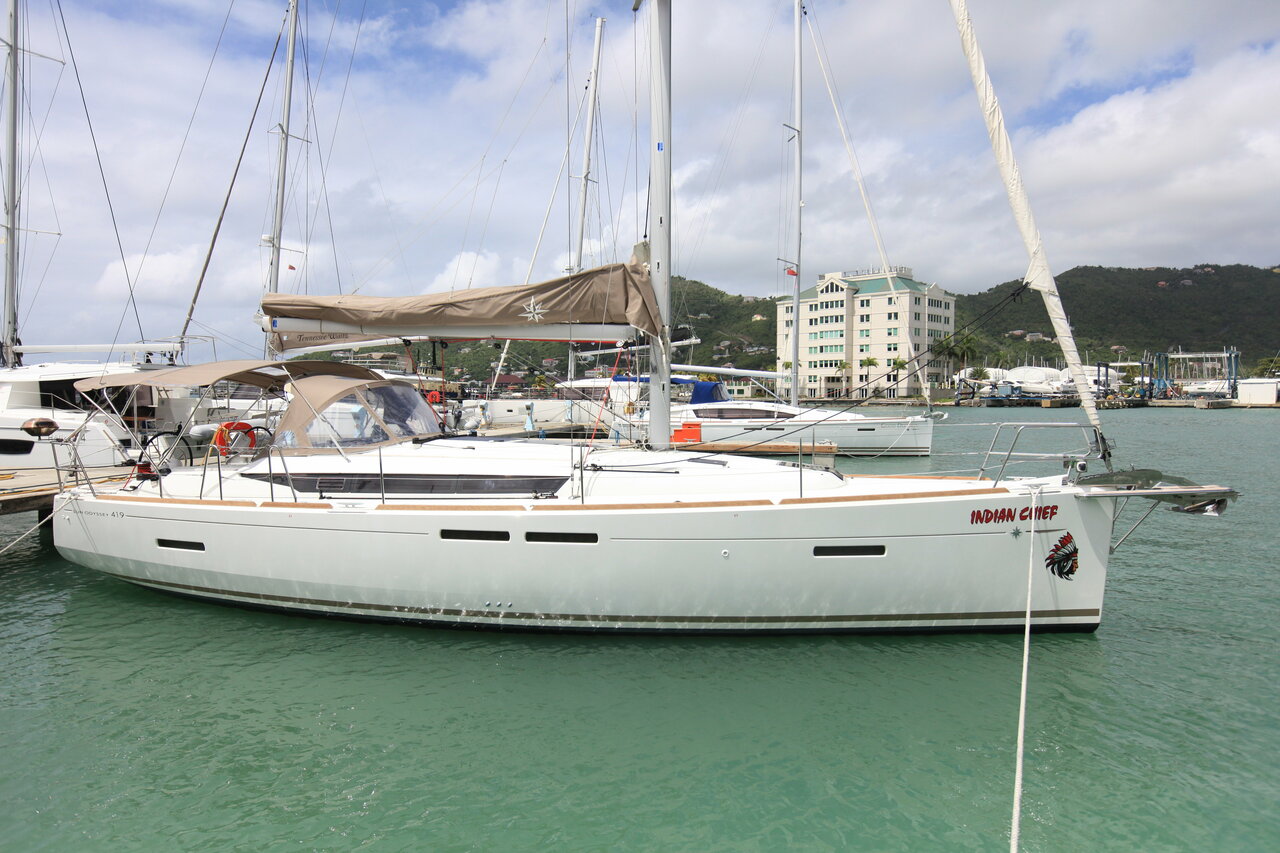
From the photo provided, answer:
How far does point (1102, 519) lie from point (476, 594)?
5241 mm

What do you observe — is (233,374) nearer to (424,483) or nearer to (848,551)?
(424,483)

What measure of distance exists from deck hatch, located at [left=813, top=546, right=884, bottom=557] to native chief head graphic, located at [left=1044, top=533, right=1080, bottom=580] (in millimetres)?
1403

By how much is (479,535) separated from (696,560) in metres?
1.84

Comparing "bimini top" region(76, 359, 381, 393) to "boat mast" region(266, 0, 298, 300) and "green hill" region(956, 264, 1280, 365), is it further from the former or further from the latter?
"green hill" region(956, 264, 1280, 365)

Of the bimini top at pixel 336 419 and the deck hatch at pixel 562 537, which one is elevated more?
the bimini top at pixel 336 419

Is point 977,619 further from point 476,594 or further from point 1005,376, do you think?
point 1005,376

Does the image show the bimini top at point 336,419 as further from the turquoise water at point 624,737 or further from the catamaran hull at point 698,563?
the turquoise water at point 624,737

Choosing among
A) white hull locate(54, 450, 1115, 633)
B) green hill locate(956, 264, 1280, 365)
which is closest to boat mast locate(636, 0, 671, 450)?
white hull locate(54, 450, 1115, 633)

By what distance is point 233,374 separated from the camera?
7332 millimetres

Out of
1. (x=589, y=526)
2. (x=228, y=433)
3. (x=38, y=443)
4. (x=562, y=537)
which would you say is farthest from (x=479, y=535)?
(x=38, y=443)

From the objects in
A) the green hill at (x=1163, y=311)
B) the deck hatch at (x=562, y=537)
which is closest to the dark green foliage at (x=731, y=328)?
the green hill at (x=1163, y=311)

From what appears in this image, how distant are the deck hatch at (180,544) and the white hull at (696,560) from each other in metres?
0.46

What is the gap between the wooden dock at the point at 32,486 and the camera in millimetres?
8562

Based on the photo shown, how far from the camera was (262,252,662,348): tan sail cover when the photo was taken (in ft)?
23.2
